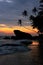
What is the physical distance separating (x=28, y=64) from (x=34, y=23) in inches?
2712

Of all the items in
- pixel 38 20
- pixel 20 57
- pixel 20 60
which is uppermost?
pixel 20 60

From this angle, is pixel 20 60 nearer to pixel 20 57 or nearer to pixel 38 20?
pixel 20 57

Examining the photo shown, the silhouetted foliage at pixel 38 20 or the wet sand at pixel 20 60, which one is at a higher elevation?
the wet sand at pixel 20 60

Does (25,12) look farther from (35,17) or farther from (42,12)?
(42,12)

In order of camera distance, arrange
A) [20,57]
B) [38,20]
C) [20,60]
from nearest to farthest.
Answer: [20,60] < [20,57] < [38,20]

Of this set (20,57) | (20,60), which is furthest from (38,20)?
(20,60)

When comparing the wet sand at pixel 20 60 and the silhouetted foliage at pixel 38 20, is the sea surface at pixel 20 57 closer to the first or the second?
the wet sand at pixel 20 60

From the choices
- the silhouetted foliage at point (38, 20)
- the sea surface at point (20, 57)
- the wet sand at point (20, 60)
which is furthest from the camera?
the silhouetted foliage at point (38, 20)

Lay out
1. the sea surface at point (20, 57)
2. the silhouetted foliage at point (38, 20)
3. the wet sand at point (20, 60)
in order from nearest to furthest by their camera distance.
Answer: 1. the wet sand at point (20, 60)
2. the sea surface at point (20, 57)
3. the silhouetted foliage at point (38, 20)

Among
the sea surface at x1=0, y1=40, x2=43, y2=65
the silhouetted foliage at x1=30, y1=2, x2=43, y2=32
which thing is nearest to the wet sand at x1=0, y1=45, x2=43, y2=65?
the sea surface at x1=0, y1=40, x2=43, y2=65

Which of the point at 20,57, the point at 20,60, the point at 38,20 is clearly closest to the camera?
the point at 20,60

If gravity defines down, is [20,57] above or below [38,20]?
above

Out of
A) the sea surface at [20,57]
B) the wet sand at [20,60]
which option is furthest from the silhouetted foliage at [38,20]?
the wet sand at [20,60]

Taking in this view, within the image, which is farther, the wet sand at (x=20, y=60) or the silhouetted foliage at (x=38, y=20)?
the silhouetted foliage at (x=38, y=20)
